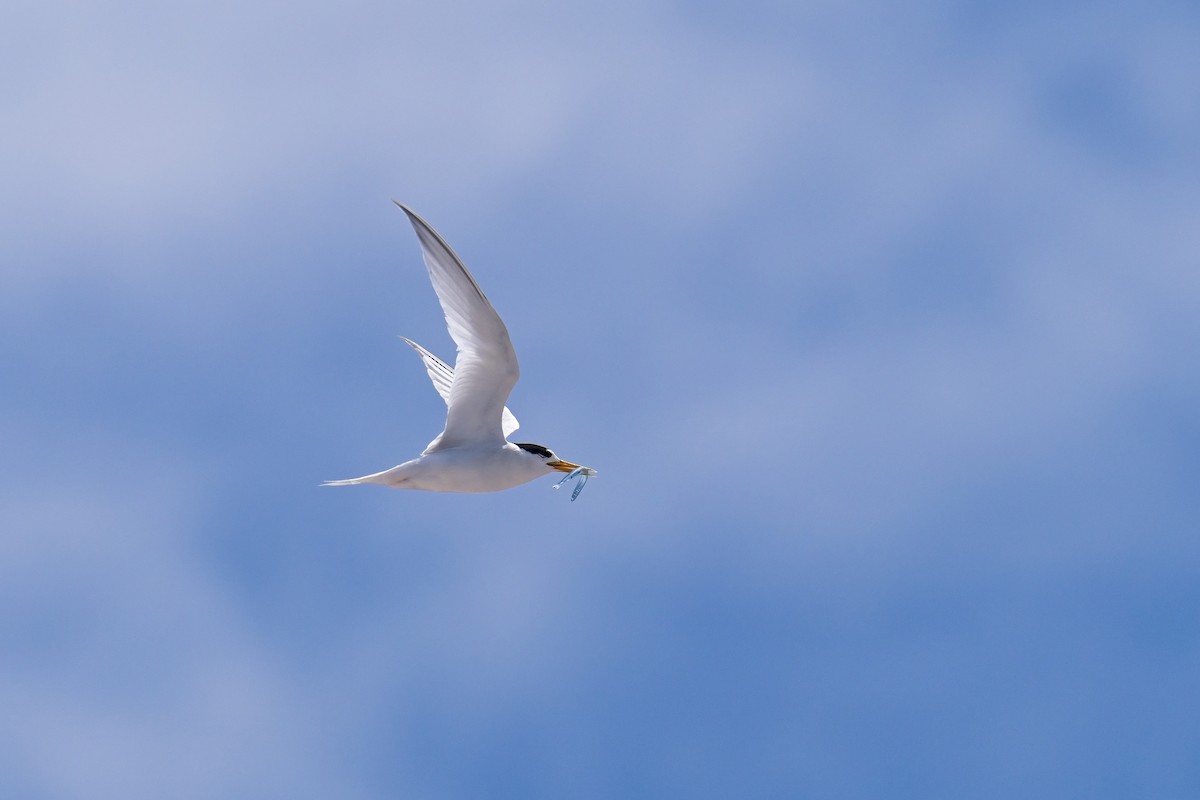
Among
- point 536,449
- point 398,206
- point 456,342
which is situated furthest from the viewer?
point 536,449

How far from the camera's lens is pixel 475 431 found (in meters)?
18.4

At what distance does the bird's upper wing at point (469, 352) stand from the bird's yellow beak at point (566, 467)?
0.85m

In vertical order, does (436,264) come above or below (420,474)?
above

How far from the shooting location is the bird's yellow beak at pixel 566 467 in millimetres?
18766

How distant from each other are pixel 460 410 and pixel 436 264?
2.54 m

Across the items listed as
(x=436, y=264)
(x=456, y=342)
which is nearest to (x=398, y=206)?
(x=436, y=264)

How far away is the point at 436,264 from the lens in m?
16.4

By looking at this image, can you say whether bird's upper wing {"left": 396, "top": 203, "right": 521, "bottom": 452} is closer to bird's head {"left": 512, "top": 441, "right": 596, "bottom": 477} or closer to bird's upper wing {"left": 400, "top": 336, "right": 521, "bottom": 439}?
bird's head {"left": 512, "top": 441, "right": 596, "bottom": 477}

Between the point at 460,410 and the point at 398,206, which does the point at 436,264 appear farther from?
the point at 460,410

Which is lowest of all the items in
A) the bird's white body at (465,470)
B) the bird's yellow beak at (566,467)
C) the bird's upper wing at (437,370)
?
the bird's white body at (465,470)

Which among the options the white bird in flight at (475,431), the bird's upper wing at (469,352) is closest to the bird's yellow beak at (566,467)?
the white bird in flight at (475,431)

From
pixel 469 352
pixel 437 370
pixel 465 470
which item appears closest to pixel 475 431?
pixel 465 470

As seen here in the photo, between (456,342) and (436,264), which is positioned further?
(456,342)

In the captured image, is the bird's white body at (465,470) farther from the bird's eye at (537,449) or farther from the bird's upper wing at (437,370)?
the bird's upper wing at (437,370)
